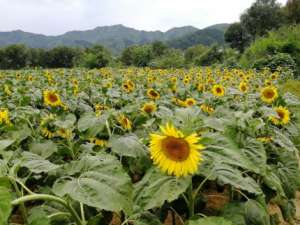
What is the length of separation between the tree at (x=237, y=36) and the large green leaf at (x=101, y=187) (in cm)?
4514

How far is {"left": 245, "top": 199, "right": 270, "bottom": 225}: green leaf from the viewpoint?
175 centimetres

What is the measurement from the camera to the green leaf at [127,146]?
5.87 feet

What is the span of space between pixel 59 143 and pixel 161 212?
73cm

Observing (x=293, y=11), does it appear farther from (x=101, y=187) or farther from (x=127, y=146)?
(x=101, y=187)

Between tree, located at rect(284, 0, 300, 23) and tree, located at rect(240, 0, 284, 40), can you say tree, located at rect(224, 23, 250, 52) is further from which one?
tree, located at rect(284, 0, 300, 23)

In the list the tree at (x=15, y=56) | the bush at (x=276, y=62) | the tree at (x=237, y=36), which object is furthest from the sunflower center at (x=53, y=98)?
the tree at (x=15, y=56)

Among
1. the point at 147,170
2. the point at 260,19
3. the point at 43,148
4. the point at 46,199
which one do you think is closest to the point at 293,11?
the point at 260,19

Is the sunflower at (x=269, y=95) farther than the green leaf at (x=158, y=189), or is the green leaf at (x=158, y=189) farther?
the sunflower at (x=269, y=95)

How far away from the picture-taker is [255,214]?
1.76 meters

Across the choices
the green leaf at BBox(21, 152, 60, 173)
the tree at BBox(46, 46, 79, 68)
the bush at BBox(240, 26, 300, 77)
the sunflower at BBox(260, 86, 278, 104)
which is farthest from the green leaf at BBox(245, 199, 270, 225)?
the tree at BBox(46, 46, 79, 68)

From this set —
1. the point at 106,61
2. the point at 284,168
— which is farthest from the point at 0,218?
the point at 106,61

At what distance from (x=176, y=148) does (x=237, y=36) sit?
4675cm

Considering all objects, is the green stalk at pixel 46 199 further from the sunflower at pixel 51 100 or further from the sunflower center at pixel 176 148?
the sunflower at pixel 51 100

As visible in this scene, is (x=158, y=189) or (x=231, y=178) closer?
(x=158, y=189)
